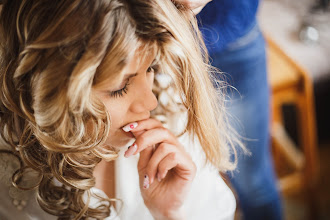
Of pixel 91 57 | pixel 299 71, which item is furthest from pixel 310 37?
pixel 91 57

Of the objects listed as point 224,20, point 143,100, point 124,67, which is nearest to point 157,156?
point 143,100

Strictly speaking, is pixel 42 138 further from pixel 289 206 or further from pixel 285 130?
pixel 285 130

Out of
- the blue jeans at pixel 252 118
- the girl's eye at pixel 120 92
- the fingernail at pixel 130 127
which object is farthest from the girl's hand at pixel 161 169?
the blue jeans at pixel 252 118

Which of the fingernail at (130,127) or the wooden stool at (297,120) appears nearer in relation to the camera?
the fingernail at (130,127)

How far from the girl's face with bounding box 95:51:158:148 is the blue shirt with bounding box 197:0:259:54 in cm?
24

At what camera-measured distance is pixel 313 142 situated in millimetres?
1508

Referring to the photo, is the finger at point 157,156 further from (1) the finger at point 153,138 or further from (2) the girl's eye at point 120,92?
(2) the girl's eye at point 120,92

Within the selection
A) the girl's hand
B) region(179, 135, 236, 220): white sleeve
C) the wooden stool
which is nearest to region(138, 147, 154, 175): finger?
the girl's hand

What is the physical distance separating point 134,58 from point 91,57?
8 cm

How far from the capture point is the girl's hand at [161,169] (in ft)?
2.54

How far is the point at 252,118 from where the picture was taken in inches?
45.6

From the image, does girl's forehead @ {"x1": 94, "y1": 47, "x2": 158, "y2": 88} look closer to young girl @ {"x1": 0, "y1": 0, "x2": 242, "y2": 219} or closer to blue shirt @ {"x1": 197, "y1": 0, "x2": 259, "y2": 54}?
young girl @ {"x1": 0, "y1": 0, "x2": 242, "y2": 219}

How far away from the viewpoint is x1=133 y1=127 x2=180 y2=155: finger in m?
0.76

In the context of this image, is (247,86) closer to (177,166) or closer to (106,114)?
(177,166)
